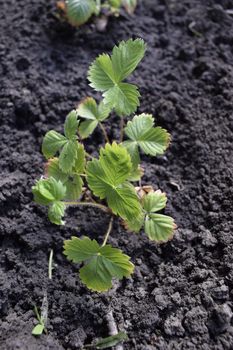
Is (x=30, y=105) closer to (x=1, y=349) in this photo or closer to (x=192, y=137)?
(x=192, y=137)

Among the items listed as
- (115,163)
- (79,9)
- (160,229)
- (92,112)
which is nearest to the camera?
(115,163)

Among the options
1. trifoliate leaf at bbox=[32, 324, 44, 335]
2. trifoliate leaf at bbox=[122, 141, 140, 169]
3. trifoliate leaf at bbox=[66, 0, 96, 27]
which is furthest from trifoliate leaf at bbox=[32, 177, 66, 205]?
trifoliate leaf at bbox=[66, 0, 96, 27]

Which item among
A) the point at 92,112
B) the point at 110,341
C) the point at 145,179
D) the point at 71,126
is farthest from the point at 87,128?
the point at 110,341

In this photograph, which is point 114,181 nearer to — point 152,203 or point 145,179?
point 152,203

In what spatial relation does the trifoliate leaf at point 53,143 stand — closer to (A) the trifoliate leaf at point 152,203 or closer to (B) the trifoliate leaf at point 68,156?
(B) the trifoliate leaf at point 68,156

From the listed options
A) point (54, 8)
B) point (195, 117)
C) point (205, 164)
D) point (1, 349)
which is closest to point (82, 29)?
point (54, 8)

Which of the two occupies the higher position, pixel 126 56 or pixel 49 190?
pixel 126 56
